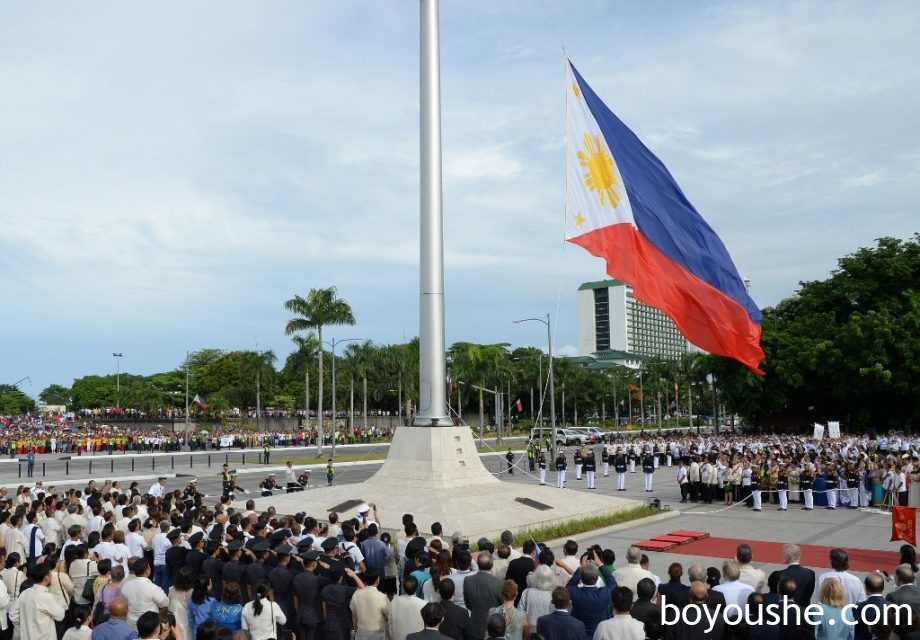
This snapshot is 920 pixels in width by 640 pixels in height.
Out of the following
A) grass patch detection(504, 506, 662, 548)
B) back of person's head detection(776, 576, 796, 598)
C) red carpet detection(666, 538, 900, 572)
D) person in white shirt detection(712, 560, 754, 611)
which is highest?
back of person's head detection(776, 576, 796, 598)

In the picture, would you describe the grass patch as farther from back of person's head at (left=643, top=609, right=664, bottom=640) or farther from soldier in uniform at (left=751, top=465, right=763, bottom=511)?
back of person's head at (left=643, top=609, right=664, bottom=640)

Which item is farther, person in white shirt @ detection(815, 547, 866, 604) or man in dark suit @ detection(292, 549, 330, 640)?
man in dark suit @ detection(292, 549, 330, 640)

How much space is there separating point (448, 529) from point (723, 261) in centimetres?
853

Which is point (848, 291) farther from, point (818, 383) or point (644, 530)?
point (644, 530)

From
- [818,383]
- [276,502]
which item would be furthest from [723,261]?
[818,383]

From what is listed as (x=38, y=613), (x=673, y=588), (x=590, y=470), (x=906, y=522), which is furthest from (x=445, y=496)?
→ (x=590, y=470)

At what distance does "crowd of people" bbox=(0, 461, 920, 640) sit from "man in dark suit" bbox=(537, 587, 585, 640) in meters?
0.01

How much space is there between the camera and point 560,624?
7.10 metres

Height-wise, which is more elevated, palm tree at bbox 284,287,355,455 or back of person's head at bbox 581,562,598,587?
palm tree at bbox 284,287,355,455

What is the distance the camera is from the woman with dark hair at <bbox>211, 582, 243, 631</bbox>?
26.4 ft

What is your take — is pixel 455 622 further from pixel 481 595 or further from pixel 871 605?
pixel 871 605

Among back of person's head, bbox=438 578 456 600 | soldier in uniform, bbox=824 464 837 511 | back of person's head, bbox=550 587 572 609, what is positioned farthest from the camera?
soldier in uniform, bbox=824 464 837 511

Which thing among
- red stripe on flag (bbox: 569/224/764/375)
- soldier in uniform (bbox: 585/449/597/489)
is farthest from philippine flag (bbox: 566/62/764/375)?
soldier in uniform (bbox: 585/449/597/489)

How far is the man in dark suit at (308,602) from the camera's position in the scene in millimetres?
9039
